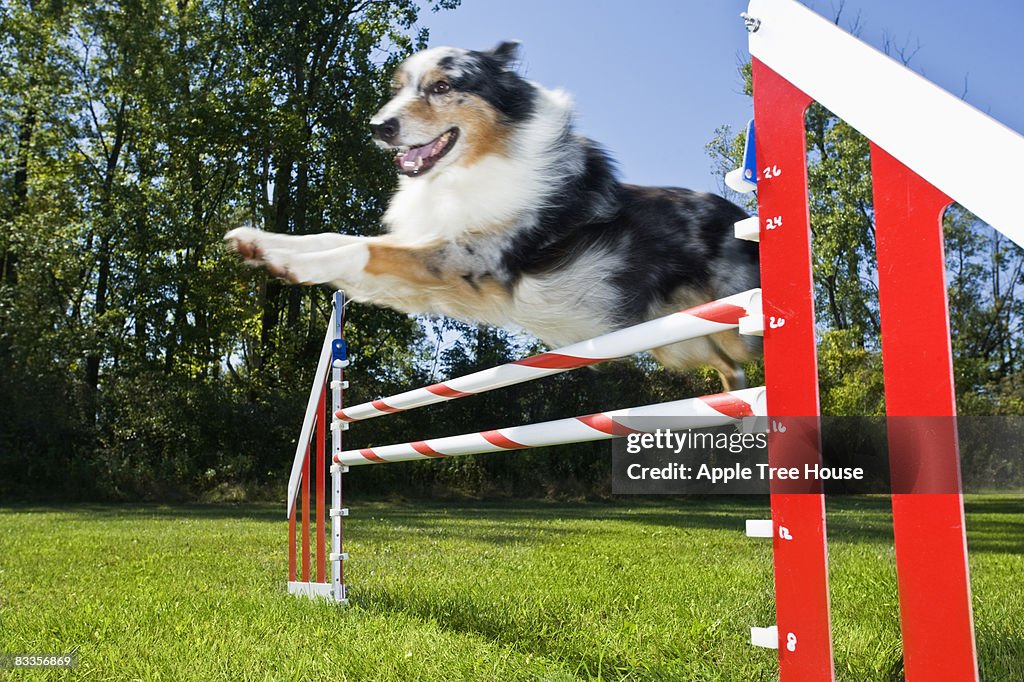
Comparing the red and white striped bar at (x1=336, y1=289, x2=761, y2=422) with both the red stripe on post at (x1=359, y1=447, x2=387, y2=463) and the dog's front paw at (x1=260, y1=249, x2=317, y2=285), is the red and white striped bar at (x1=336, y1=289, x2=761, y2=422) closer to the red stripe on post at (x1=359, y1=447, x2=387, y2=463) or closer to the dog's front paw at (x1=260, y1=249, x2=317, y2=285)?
the red stripe on post at (x1=359, y1=447, x2=387, y2=463)

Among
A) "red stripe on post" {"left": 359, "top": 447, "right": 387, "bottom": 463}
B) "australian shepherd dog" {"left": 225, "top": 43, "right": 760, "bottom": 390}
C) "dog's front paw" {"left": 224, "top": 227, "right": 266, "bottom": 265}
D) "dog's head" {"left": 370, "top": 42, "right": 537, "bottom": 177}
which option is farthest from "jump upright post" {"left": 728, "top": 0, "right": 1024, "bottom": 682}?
"dog's front paw" {"left": 224, "top": 227, "right": 266, "bottom": 265}

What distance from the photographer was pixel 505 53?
2.62m

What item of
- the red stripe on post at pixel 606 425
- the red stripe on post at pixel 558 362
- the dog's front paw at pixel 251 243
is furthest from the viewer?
the dog's front paw at pixel 251 243

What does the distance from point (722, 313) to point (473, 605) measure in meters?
1.06

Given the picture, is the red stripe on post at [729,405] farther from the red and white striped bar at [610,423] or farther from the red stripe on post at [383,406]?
the red stripe on post at [383,406]

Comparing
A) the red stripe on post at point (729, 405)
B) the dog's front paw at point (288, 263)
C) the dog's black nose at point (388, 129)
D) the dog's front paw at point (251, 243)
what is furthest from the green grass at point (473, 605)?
the dog's black nose at point (388, 129)

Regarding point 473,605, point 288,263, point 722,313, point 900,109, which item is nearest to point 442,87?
point 288,263

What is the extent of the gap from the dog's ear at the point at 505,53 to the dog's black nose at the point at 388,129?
425 mm

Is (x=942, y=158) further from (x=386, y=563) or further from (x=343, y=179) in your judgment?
(x=343, y=179)

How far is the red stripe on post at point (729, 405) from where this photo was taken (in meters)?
0.80

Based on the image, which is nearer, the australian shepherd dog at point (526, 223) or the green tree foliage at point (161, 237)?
the australian shepherd dog at point (526, 223)

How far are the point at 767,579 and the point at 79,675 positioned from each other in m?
1.54

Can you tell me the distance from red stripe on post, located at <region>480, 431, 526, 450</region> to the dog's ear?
5.50 feet

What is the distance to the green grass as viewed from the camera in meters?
1.19
